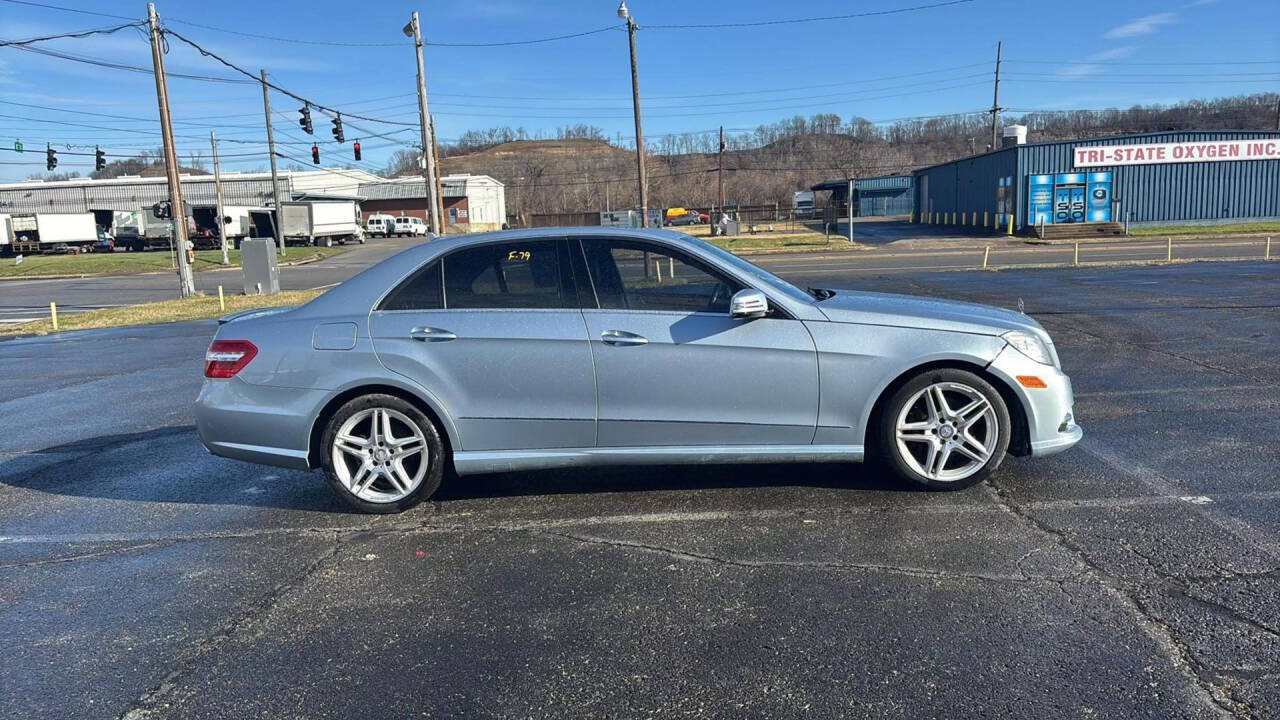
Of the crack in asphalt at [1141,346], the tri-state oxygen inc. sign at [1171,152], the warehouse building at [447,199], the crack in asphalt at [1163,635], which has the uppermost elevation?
the warehouse building at [447,199]

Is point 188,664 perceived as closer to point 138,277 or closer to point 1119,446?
point 1119,446

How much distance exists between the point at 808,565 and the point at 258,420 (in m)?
3.10

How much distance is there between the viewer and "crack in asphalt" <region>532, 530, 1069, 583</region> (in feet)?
12.8

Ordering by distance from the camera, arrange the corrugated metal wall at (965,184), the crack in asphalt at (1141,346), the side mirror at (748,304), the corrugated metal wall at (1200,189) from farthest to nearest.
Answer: the corrugated metal wall at (965,184), the corrugated metal wall at (1200,189), the crack in asphalt at (1141,346), the side mirror at (748,304)

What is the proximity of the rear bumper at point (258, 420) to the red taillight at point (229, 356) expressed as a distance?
51 millimetres

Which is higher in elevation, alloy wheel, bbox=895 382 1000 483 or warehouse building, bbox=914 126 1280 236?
warehouse building, bbox=914 126 1280 236

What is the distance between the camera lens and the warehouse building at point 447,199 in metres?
91.9

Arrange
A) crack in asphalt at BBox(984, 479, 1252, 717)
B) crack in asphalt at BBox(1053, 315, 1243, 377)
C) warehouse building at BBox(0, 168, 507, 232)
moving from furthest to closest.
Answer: warehouse building at BBox(0, 168, 507, 232), crack in asphalt at BBox(1053, 315, 1243, 377), crack in asphalt at BBox(984, 479, 1252, 717)

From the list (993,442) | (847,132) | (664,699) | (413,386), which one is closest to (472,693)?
(664,699)

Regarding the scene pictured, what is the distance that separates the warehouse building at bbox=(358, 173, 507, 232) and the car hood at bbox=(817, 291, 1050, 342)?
87114 mm

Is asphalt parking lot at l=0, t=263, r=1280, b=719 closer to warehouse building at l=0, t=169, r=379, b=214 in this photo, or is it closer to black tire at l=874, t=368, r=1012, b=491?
black tire at l=874, t=368, r=1012, b=491

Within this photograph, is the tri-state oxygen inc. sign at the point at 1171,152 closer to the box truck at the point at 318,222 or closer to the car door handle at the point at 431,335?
the box truck at the point at 318,222

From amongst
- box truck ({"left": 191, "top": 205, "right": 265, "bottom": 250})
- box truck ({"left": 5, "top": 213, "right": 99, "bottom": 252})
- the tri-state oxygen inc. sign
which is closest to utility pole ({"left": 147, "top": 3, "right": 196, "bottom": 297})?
box truck ({"left": 191, "top": 205, "right": 265, "bottom": 250})

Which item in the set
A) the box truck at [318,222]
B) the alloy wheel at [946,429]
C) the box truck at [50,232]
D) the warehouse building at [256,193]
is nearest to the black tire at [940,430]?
the alloy wheel at [946,429]
